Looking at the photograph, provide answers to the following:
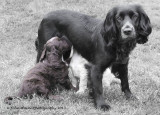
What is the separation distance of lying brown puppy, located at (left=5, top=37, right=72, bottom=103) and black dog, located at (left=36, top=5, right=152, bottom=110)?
8.6 inches

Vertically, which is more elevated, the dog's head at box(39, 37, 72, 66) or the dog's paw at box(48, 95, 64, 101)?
the dog's head at box(39, 37, 72, 66)

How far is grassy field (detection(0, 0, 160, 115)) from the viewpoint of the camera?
4438 mm

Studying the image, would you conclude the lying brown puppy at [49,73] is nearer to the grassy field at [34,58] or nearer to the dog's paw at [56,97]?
the dog's paw at [56,97]

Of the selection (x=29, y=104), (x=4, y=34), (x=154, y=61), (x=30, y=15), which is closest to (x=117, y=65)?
(x=29, y=104)

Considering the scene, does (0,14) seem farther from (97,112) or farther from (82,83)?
(97,112)

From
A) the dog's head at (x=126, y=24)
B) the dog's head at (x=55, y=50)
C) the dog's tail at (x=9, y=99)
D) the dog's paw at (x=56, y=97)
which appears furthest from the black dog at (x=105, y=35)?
the dog's tail at (x=9, y=99)

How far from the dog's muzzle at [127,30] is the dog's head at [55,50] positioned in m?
1.15

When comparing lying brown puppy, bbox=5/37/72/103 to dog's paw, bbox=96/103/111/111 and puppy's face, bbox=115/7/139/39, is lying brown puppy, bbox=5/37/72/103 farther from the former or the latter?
puppy's face, bbox=115/7/139/39

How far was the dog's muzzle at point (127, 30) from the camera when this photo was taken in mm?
4156

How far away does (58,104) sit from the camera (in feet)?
15.0

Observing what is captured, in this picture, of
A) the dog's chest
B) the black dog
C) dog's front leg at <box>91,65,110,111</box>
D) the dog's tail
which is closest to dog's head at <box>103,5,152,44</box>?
the black dog

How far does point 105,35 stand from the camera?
446 cm

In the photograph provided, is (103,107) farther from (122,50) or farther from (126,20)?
(126,20)

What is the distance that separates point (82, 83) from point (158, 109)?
1.27 meters
